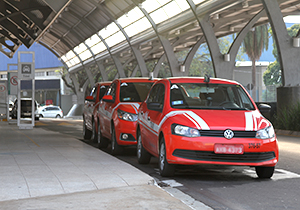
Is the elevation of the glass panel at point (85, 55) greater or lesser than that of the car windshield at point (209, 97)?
greater

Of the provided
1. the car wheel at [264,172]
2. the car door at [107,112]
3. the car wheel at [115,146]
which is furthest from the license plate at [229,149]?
the car door at [107,112]

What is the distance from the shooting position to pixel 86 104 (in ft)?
56.6

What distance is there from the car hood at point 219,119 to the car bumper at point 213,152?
0.21m

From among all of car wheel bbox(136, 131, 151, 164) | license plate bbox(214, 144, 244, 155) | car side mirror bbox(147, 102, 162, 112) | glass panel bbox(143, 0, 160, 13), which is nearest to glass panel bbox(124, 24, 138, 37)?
glass panel bbox(143, 0, 160, 13)

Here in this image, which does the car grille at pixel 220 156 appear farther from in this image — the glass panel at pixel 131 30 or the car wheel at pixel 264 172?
the glass panel at pixel 131 30

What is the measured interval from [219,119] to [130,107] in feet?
13.5

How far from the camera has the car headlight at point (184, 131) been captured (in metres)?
8.01

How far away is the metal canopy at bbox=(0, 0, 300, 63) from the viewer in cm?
2684

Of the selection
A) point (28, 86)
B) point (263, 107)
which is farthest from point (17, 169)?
point (28, 86)

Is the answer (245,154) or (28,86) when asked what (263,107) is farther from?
(28,86)

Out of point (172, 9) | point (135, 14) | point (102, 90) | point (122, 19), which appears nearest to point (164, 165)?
point (102, 90)

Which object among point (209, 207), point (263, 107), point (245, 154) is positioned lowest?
A: point (209, 207)

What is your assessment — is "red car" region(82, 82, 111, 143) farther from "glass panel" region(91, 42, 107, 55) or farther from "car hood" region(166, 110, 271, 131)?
"glass panel" region(91, 42, 107, 55)

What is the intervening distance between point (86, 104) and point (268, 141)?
33.0 feet
